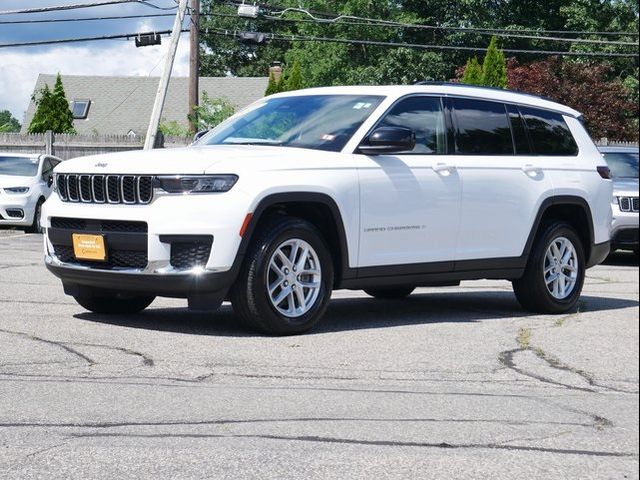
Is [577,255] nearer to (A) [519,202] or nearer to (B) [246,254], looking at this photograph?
(A) [519,202]

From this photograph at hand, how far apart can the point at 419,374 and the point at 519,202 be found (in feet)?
10.2

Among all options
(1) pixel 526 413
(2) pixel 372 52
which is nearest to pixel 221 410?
(1) pixel 526 413

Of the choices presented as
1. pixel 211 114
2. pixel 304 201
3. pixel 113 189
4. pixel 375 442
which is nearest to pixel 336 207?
pixel 304 201

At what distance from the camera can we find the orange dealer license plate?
26.6 feet

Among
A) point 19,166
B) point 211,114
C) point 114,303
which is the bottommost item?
point 19,166

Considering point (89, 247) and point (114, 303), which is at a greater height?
point (89, 247)

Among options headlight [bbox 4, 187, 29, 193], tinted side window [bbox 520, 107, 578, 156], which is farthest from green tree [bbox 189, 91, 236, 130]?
tinted side window [bbox 520, 107, 578, 156]

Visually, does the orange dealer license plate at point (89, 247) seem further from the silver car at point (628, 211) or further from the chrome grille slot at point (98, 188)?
the silver car at point (628, 211)

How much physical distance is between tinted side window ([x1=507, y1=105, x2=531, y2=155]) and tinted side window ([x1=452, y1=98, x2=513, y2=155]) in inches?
2.3

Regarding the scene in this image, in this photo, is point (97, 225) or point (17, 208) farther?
point (17, 208)

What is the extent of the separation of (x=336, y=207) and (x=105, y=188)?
5.26 ft

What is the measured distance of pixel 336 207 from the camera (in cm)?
832

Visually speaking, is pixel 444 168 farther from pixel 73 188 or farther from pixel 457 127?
pixel 73 188

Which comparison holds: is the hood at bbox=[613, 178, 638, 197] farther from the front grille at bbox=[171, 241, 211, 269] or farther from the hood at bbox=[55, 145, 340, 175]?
the front grille at bbox=[171, 241, 211, 269]
